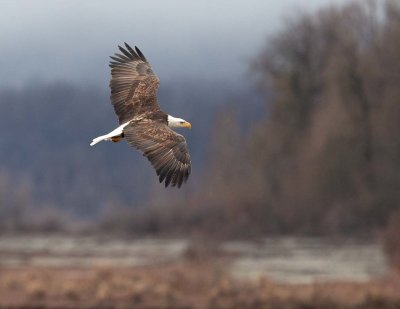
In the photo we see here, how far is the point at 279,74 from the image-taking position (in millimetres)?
51688

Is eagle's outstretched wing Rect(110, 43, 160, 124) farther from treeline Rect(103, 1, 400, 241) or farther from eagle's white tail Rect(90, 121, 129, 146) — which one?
treeline Rect(103, 1, 400, 241)

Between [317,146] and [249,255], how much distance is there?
36.1ft

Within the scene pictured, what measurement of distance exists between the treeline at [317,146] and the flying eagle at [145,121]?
106 feet

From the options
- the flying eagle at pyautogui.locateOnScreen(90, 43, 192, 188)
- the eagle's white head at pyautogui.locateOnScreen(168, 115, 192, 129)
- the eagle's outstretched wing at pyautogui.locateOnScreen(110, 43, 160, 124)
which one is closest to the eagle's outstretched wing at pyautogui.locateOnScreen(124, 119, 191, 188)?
the flying eagle at pyautogui.locateOnScreen(90, 43, 192, 188)

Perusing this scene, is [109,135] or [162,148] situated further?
[162,148]

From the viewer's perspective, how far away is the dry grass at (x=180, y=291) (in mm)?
25047

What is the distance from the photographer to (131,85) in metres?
12.4

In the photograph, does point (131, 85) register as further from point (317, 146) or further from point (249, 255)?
point (317, 146)

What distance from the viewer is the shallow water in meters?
32.2

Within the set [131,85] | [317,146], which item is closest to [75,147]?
[317,146]

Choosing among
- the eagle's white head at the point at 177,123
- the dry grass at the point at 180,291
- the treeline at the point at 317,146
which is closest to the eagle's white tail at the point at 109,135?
the eagle's white head at the point at 177,123

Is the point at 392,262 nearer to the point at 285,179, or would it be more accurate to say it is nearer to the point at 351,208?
the point at 351,208

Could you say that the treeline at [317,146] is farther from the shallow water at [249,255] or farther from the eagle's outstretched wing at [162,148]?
the eagle's outstretched wing at [162,148]

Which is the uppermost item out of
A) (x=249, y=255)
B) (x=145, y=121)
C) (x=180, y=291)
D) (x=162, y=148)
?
(x=145, y=121)
